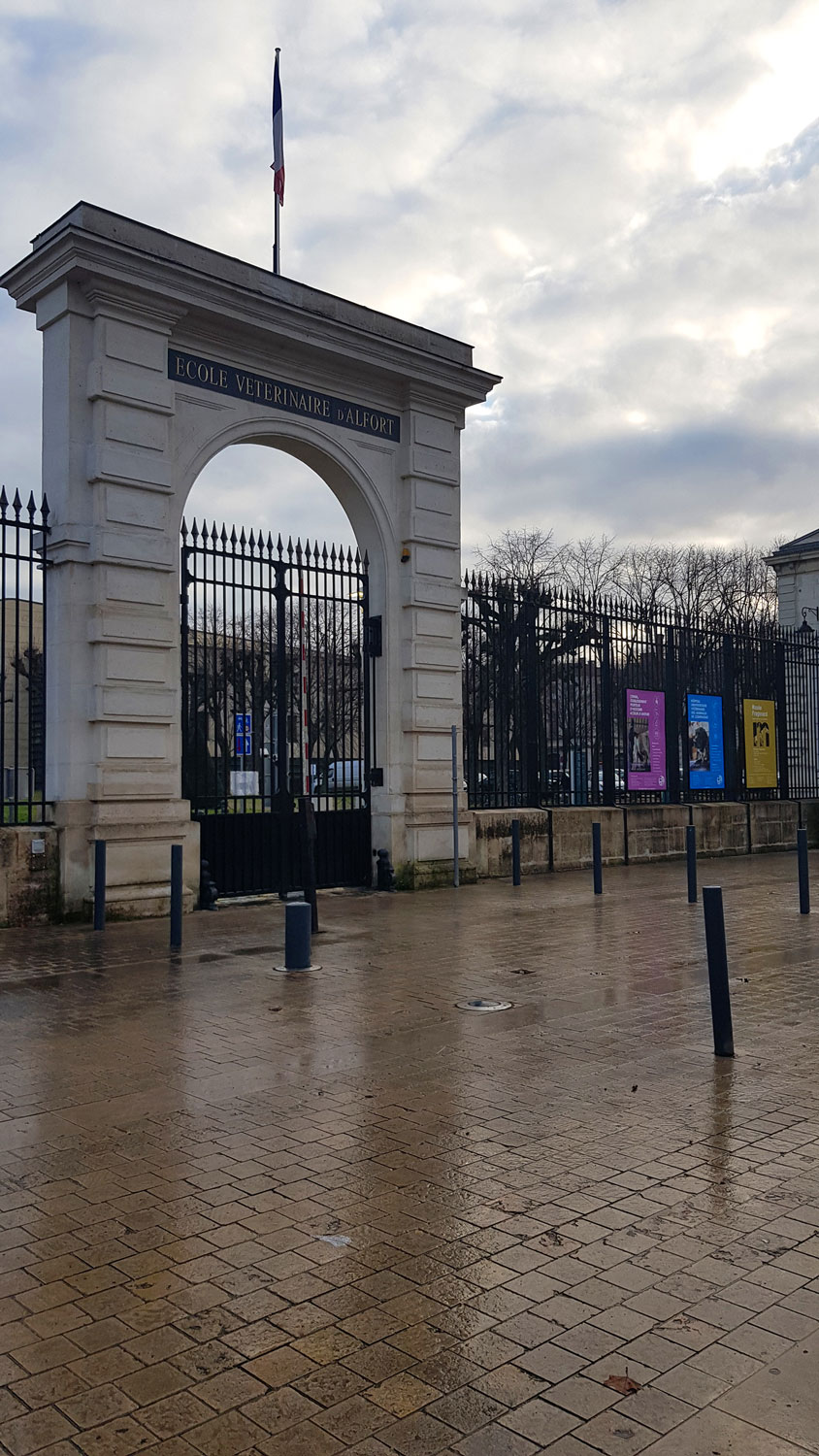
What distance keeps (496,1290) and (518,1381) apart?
53 centimetres

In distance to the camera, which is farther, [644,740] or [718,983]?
[644,740]

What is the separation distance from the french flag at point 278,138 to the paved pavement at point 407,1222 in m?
11.6

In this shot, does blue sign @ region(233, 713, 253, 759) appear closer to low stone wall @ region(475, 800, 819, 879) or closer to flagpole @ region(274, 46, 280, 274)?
low stone wall @ region(475, 800, 819, 879)

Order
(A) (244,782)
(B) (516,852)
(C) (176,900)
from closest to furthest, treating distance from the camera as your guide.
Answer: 1. (C) (176,900)
2. (A) (244,782)
3. (B) (516,852)

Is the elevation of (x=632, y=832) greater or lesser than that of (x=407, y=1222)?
greater

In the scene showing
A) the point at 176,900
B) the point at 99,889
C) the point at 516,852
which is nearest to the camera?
the point at 176,900

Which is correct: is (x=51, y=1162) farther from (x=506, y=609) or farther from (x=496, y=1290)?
(x=506, y=609)

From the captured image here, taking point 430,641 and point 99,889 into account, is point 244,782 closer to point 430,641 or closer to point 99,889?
point 99,889

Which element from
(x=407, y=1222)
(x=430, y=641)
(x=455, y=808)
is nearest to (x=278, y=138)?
(x=430, y=641)

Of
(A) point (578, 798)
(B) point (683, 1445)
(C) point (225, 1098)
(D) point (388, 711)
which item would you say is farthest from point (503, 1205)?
(A) point (578, 798)

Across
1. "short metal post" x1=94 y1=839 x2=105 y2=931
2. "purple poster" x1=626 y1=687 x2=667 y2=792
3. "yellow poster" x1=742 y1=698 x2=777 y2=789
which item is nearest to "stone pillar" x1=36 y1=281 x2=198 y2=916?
"short metal post" x1=94 y1=839 x2=105 y2=931

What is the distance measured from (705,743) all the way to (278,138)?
513 inches

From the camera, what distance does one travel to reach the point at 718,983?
6520 millimetres

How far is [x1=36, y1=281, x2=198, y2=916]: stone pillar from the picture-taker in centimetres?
1238
